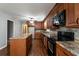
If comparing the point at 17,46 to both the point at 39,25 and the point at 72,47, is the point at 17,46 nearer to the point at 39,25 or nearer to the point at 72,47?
the point at 72,47

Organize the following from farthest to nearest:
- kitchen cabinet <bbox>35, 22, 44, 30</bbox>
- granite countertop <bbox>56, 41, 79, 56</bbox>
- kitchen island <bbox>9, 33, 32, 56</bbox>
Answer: kitchen cabinet <bbox>35, 22, 44, 30</bbox>, kitchen island <bbox>9, 33, 32, 56</bbox>, granite countertop <bbox>56, 41, 79, 56</bbox>

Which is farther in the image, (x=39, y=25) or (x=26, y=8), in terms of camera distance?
(x=39, y=25)

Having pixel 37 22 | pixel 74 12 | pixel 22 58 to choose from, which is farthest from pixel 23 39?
pixel 37 22

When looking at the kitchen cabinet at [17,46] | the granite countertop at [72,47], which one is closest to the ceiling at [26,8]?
the kitchen cabinet at [17,46]

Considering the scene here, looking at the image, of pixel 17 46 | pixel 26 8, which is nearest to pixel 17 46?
pixel 17 46

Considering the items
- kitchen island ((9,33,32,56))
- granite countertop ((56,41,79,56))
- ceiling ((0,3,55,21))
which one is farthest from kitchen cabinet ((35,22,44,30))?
granite countertop ((56,41,79,56))

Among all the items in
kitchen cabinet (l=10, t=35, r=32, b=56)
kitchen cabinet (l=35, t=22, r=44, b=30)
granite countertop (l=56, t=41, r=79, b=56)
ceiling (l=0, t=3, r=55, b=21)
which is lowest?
kitchen cabinet (l=10, t=35, r=32, b=56)

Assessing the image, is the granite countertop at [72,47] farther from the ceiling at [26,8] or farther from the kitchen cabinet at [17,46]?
the ceiling at [26,8]

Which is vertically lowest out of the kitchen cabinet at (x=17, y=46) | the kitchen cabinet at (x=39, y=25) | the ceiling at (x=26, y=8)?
the kitchen cabinet at (x=17, y=46)

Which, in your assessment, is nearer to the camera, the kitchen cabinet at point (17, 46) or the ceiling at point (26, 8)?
the kitchen cabinet at point (17, 46)

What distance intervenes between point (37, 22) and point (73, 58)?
12.8 meters

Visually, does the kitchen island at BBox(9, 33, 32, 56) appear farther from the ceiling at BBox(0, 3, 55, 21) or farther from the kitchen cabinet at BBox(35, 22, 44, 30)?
the kitchen cabinet at BBox(35, 22, 44, 30)

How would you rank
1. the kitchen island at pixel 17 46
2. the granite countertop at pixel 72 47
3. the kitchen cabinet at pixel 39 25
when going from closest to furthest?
the granite countertop at pixel 72 47, the kitchen island at pixel 17 46, the kitchen cabinet at pixel 39 25

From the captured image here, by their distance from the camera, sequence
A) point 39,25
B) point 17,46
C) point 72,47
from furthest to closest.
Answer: point 39,25, point 17,46, point 72,47
